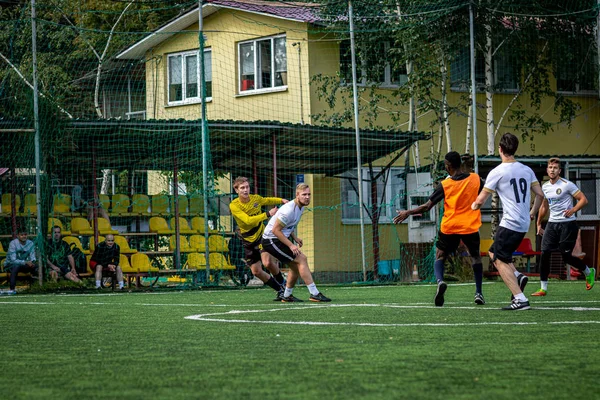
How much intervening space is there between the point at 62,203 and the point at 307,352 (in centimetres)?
1886

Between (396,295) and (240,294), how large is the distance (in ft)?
9.17

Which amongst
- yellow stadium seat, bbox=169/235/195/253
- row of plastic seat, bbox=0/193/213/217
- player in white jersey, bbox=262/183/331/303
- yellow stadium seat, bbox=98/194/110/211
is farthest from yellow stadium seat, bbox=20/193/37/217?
player in white jersey, bbox=262/183/331/303

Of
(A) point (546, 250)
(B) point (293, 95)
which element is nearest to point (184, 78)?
(B) point (293, 95)

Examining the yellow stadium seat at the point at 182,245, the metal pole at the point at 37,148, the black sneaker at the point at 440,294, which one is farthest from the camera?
the yellow stadium seat at the point at 182,245

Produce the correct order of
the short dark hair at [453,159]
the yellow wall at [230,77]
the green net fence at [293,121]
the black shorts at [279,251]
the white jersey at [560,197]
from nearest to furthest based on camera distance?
the short dark hair at [453,159]
the black shorts at [279,251]
the white jersey at [560,197]
the green net fence at [293,121]
the yellow wall at [230,77]

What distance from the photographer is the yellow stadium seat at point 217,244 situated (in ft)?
75.6

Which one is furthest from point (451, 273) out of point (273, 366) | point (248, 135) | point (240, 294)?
point (273, 366)

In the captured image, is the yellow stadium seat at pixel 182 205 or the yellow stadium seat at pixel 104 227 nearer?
the yellow stadium seat at pixel 104 227

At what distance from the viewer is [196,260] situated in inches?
915

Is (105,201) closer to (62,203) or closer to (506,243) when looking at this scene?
(62,203)

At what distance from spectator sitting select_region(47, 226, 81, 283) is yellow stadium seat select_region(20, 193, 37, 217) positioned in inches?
26.6

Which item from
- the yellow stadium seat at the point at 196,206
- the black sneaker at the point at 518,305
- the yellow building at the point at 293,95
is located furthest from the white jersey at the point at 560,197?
the yellow stadium seat at the point at 196,206

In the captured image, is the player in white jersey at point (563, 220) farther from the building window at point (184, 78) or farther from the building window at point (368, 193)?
the building window at point (184, 78)

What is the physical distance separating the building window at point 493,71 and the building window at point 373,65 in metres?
1.59
